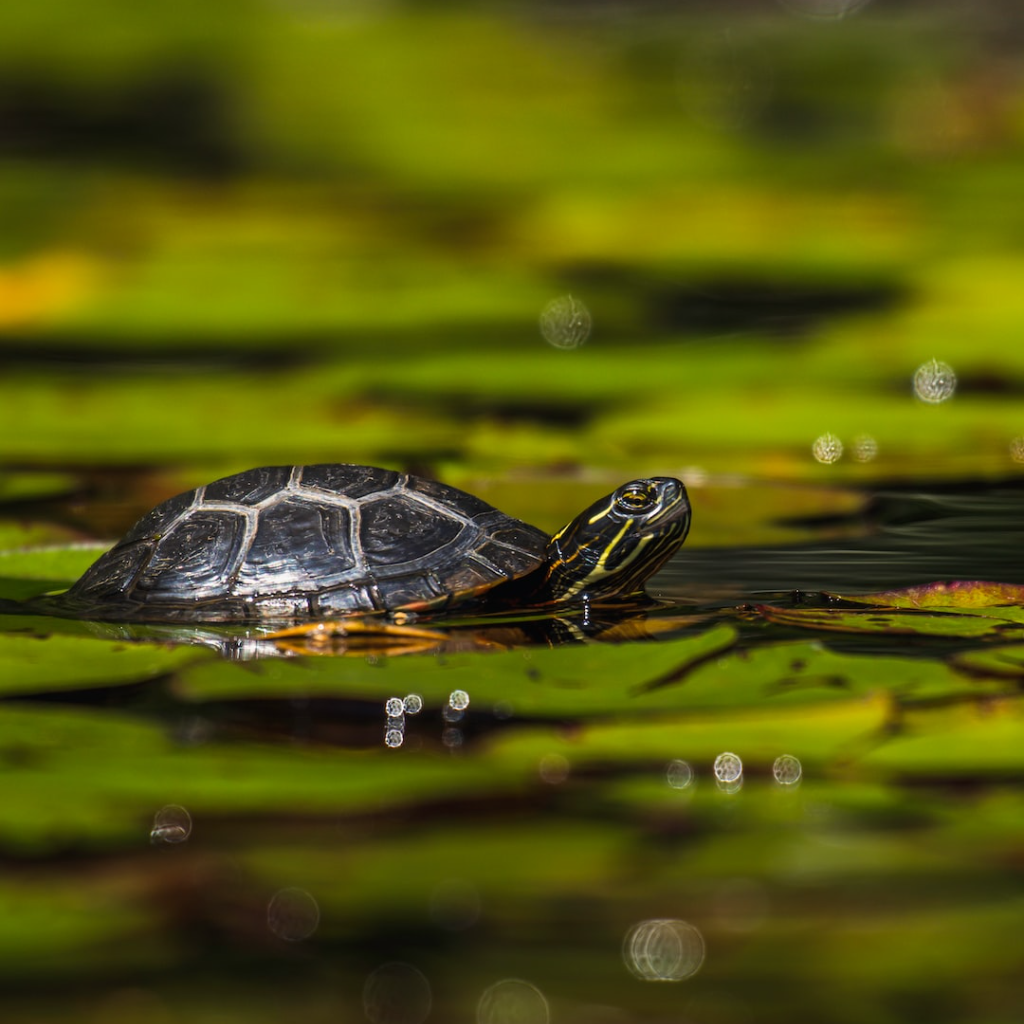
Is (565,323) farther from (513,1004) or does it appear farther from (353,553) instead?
(513,1004)

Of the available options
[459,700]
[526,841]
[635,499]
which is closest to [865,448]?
[635,499]

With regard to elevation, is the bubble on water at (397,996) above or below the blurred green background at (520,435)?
below

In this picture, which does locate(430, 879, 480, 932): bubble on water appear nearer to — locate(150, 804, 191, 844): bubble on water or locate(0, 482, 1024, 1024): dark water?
locate(0, 482, 1024, 1024): dark water

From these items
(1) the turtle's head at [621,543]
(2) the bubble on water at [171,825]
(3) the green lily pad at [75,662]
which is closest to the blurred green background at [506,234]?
(1) the turtle's head at [621,543]

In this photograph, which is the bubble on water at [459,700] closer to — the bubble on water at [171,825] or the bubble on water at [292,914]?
the bubble on water at [171,825]

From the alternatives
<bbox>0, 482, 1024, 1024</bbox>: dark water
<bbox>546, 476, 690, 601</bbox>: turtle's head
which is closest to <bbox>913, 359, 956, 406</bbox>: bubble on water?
<bbox>546, 476, 690, 601</bbox>: turtle's head
